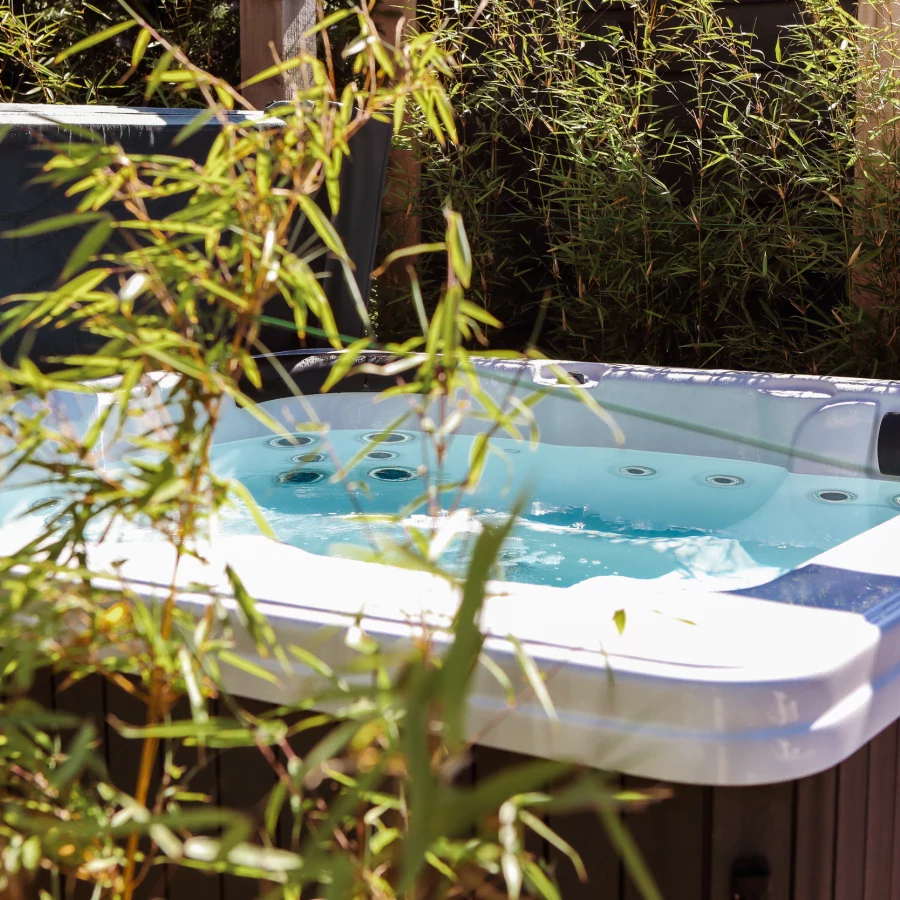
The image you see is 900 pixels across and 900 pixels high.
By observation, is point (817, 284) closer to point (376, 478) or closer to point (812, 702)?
point (376, 478)

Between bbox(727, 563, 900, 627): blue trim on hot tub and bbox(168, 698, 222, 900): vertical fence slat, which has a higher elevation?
bbox(727, 563, 900, 627): blue trim on hot tub

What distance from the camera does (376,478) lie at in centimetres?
305

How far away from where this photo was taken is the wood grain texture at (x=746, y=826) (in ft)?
3.66

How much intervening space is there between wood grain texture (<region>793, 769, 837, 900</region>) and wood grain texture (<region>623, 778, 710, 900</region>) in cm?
10

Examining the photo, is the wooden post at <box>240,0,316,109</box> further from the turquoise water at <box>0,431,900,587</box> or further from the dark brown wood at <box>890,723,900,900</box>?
the dark brown wood at <box>890,723,900,900</box>

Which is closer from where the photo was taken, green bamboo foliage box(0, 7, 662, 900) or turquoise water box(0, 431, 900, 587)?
green bamboo foliage box(0, 7, 662, 900)

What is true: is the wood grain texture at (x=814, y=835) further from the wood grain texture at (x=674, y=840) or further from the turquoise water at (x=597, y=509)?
the turquoise water at (x=597, y=509)

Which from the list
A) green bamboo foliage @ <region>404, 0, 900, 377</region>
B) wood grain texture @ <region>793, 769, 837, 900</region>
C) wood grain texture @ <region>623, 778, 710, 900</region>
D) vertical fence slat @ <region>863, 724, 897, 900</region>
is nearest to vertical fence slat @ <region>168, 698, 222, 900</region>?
wood grain texture @ <region>623, 778, 710, 900</region>

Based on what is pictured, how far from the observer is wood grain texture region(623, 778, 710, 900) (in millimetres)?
1110

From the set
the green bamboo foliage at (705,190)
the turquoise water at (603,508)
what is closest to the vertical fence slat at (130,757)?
the turquoise water at (603,508)

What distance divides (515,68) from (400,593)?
351 centimetres

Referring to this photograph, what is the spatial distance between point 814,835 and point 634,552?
1.30m

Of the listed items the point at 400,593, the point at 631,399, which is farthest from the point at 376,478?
the point at 400,593

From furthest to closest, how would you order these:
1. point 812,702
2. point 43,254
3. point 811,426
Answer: point 43,254
point 811,426
point 812,702
